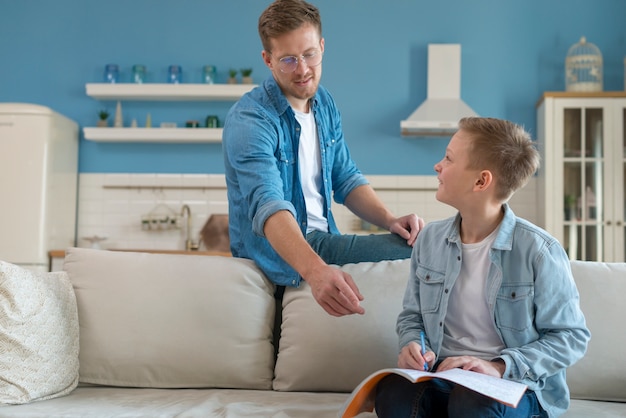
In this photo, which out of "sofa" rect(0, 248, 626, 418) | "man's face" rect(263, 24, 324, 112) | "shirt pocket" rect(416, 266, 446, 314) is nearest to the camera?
"shirt pocket" rect(416, 266, 446, 314)

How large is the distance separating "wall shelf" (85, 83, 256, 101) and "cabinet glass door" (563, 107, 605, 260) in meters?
2.24

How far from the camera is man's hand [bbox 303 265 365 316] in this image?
1755mm

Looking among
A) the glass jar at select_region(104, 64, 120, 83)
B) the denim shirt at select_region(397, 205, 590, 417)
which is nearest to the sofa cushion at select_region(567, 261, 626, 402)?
the denim shirt at select_region(397, 205, 590, 417)

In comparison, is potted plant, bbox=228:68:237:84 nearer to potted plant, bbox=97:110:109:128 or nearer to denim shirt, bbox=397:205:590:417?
potted plant, bbox=97:110:109:128

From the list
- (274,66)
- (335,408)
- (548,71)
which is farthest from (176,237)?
(335,408)

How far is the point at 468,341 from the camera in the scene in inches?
72.7

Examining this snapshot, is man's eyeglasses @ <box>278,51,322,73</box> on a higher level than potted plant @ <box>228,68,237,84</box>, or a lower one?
lower

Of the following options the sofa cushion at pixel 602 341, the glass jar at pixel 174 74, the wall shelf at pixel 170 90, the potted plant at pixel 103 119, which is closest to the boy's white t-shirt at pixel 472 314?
the sofa cushion at pixel 602 341

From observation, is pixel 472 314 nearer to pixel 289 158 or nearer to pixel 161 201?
pixel 289 158

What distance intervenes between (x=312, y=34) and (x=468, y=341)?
106 centimetres

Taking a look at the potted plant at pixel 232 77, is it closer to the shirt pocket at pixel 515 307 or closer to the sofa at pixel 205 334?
the sofa at pixel 205 334

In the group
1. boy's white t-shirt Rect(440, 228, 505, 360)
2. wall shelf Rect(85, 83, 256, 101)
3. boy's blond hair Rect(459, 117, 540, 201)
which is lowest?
boy's white t-shirt Rect(440, 228, 505, 360)

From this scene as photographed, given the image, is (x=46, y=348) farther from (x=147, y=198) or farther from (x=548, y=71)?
(x=548, y=71)

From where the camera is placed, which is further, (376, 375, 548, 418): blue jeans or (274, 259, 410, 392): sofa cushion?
(274, 259, 410, 392): sofa cushion
